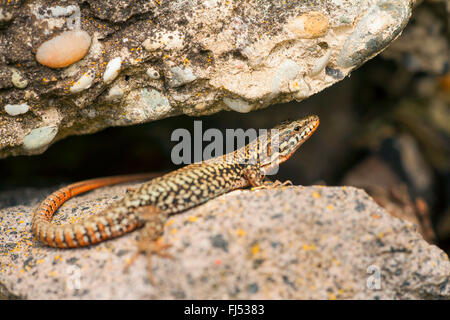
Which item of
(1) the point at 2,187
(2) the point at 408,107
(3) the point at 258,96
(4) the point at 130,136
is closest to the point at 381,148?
(2) the point at 408,107

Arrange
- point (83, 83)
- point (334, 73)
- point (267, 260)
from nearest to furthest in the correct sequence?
point (267, 260), point (83, 83), point (334, 73)

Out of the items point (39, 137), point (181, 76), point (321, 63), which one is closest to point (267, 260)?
point (181, 76)

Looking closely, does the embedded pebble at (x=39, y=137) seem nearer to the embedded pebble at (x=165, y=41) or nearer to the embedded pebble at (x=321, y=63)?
the embedded pebble at (x=165, y=41)

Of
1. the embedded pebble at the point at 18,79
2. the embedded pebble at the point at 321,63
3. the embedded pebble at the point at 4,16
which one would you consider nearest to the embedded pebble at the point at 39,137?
the embedded pebble at the point at 18,79

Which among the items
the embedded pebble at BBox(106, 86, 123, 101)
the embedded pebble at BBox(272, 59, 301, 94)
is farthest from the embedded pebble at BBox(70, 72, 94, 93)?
the embedded pebble at BBox(272, 59, 301, 94)

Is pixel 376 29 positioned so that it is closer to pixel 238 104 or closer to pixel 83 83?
pixel 238 104

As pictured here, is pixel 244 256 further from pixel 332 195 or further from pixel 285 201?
pixel 332 195

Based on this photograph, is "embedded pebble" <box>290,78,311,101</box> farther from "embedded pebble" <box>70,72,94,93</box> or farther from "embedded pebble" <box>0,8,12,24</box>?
"embedded pebble" <box>0,8,12,24</box>
